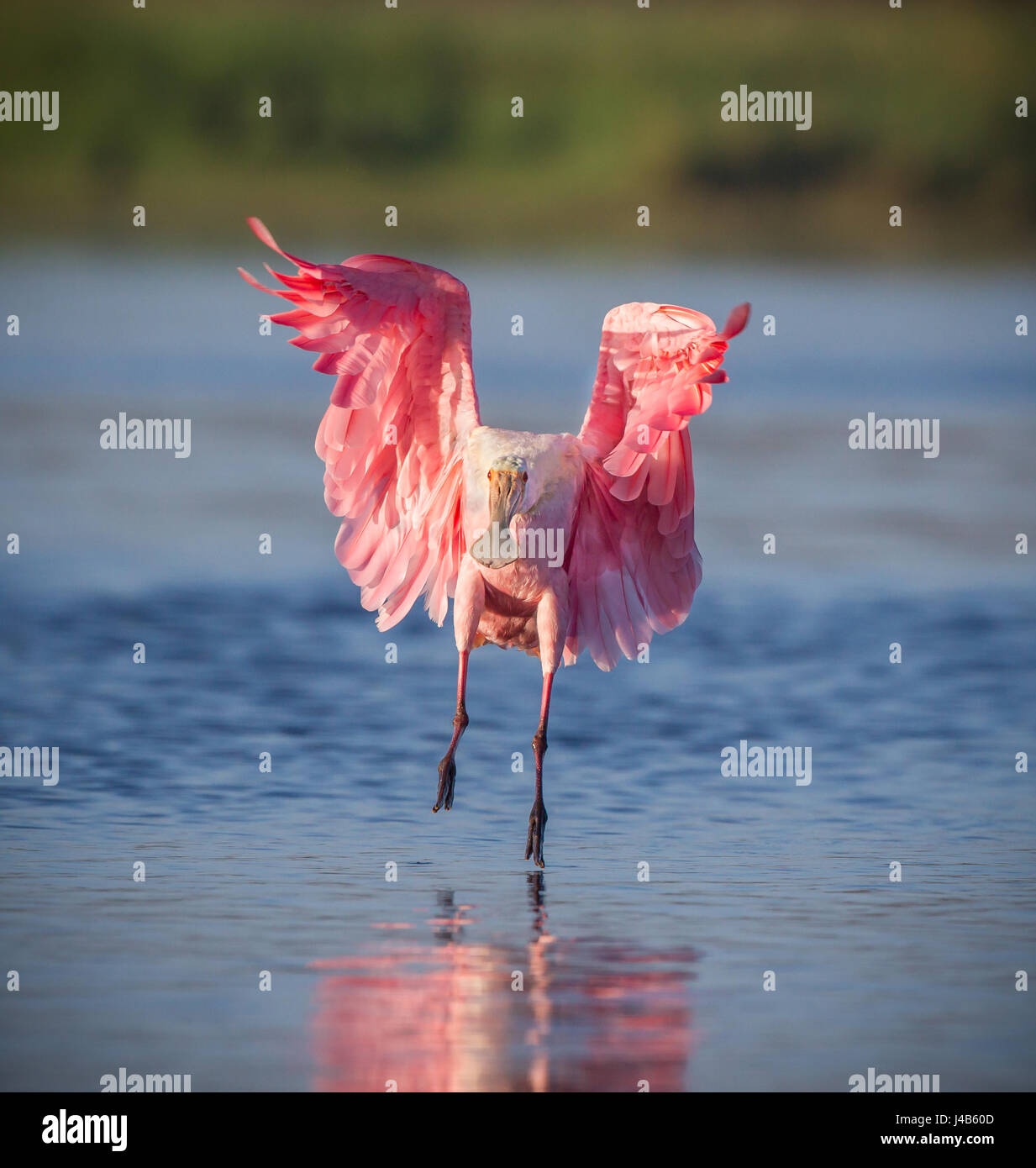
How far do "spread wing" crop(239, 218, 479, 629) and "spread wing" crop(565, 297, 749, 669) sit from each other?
90cm

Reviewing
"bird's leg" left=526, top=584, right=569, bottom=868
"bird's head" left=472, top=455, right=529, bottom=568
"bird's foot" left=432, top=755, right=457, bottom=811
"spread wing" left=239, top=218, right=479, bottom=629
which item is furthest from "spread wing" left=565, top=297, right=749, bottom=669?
"bird's foot" left=432, top=755, right=457, bottom=811

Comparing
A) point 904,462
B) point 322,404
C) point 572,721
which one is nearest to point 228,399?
point 322,404

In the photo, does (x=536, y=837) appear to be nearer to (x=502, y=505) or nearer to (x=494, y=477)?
(x=502, y=505)

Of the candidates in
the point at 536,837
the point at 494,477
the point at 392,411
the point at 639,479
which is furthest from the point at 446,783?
the point at 392,411

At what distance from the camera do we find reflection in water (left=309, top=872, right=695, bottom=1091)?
898cm

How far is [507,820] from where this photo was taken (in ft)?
48.3

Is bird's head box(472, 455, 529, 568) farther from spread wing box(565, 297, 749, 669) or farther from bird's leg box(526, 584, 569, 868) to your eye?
spread wing box(565, 297, 749, 669)

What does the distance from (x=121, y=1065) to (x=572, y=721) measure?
1015 centimetres

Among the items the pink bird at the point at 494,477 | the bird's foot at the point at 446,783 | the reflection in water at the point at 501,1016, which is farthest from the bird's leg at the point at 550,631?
the reflection in water at the point at 501,1016

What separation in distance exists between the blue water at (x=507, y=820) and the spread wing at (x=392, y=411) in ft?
5.79

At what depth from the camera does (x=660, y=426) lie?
13.7 metres

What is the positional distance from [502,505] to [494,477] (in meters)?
0.19

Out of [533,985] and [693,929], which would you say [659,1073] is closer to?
[533,985]

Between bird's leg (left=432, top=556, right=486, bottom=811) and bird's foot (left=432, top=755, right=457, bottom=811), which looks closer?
bird's foot (left=432, top=755, right=457, bottom=811)
